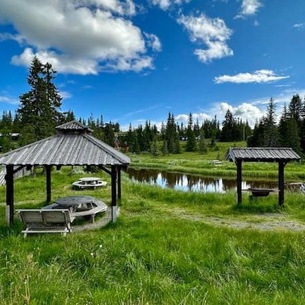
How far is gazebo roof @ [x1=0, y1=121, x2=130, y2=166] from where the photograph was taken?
9.63 m

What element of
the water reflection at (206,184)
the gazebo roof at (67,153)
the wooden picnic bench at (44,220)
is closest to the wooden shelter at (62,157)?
the gazebo roof at (67,153)

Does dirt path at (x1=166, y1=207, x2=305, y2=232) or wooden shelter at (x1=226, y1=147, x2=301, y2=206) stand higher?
wooden shelter at (x1=226, y1=147, x2=301, y2=206)

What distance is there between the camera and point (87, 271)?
5988 mm

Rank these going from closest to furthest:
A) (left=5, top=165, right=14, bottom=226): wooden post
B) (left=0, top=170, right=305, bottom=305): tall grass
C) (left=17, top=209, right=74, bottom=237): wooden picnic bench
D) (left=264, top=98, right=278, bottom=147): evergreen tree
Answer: (left=0, top=170, right=305, bottom=305): tall grass, (left=17, top=209, right=74, bottom=237): wooden picnic bench, (left=5, top=165, right=14, bottom=226): wooden post, (left=264, top=98, right=278, bottom=147): evergreen tree

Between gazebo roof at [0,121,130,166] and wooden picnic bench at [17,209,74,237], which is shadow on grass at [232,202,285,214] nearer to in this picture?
gazebo roof at [0,121,130,166]

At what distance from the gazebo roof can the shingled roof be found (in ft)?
16.0

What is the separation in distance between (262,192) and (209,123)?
90416 mm

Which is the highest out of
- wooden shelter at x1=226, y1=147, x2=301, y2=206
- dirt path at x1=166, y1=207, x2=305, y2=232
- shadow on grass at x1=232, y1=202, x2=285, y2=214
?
wooden shelter at x1=226, y1=147, x2=301, y2=206

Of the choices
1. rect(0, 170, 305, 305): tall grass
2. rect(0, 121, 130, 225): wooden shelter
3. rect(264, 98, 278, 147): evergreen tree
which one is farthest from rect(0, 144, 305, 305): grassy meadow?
rect(264, 98, 278, 147): evergreen tree

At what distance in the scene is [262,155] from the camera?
40.7 ft

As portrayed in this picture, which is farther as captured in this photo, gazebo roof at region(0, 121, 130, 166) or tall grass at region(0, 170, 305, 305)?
gazebo roof at region(0, 121, 130, 166)

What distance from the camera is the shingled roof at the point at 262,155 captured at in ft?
40.3

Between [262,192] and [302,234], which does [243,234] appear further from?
[262,192]

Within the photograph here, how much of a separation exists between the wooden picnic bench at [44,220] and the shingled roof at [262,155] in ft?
24.0
